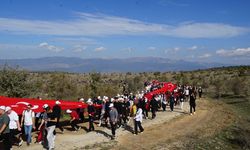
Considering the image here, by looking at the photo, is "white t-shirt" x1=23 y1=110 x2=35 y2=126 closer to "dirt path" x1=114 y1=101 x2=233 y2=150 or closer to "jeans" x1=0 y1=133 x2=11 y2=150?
"jeans" x1=0 y1=133 x2=11 y2=150

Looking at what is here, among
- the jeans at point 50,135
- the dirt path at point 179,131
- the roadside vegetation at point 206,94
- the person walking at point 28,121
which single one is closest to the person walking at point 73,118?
the dirt path at point 179,131

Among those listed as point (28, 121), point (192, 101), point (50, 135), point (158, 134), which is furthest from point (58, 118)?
point (192, 101)

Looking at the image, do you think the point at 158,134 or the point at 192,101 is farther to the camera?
the point at 192,101

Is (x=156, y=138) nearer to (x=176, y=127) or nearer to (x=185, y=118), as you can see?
(x=176, y=127)

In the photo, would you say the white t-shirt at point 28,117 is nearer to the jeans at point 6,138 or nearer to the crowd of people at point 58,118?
the crowd of people at point 58,118

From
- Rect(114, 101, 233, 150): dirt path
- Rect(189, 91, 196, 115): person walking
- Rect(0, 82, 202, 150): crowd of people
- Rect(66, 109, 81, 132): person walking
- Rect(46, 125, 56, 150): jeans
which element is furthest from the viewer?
Rect(189, 91, 196, 115): person walking

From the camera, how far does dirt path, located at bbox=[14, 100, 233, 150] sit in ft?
74.9

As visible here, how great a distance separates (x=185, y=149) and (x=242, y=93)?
35.1m

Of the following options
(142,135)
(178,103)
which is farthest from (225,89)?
(142,135)

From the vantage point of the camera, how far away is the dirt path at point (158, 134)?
74.9ft

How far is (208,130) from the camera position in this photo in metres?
29.1

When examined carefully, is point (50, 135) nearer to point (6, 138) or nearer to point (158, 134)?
point (6, 138)

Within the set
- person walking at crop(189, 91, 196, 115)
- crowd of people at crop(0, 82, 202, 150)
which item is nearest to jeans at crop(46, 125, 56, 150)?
crowd of people at crop(0, 82, 202, 150)

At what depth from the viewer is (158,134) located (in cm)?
2684
